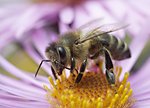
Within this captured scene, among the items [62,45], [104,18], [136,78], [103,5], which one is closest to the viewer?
[62,45]

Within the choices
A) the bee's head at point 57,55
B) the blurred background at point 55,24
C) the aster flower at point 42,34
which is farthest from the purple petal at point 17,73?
the bee's head at point 57,55

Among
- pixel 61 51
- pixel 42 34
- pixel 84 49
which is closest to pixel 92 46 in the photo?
pixel 84 49

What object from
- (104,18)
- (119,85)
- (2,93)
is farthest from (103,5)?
(2,93)

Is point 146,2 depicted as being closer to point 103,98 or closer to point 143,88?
point 143,88

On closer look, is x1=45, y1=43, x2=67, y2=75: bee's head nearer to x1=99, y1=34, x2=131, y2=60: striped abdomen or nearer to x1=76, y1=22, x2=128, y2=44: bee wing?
x1=76, y1=22, x2=128, y2=44: bee wing

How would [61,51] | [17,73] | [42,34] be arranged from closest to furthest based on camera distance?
[61,51] → [17,73] → [42,34]

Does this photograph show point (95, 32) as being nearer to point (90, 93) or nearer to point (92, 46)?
point (92, 46)

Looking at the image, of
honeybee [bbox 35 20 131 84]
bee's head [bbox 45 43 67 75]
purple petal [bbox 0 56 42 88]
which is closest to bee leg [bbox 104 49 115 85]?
honeybee [bbox 35 20 131 84]
